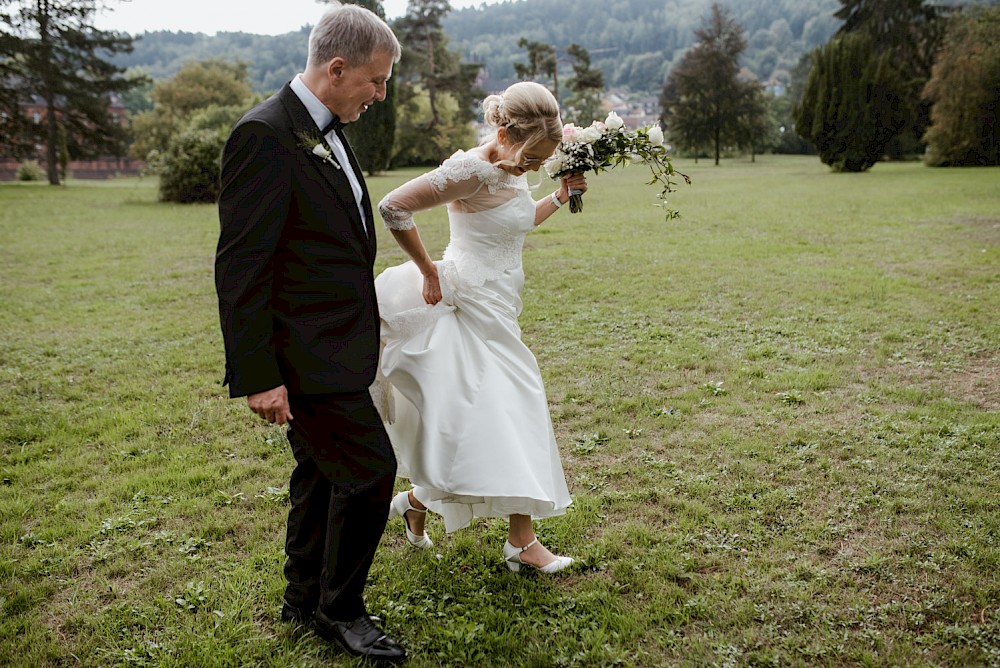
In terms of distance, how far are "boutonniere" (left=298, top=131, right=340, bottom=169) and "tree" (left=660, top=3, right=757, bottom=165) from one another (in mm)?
46640

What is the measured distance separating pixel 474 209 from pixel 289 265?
1.14 metres

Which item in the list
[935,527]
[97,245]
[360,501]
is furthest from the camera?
[97,245]

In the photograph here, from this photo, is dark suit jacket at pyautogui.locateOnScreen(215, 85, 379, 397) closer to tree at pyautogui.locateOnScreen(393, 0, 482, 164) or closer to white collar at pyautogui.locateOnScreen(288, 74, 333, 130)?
white collar at pyautogui.locateOnScreen(288, 74, 333, 130)

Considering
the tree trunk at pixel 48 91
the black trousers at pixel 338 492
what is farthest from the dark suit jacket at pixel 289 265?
the tree trunk at pixel 48 91

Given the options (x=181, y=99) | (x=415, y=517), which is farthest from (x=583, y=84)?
(x=415, y=517)

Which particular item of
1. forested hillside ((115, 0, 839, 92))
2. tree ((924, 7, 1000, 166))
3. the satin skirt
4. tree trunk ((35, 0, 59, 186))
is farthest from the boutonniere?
forested hillside ((115, 0, 839, 92))

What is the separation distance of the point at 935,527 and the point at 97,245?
1526cm

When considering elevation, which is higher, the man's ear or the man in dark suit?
the man's ear

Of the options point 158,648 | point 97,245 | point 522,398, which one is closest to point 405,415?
point 522,398

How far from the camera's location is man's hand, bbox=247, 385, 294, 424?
7.93ft

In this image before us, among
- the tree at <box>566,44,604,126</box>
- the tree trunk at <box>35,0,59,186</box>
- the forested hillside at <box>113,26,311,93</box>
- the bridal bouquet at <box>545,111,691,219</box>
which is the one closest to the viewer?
the bridal bouquet at <box>545,111,691,219</box>

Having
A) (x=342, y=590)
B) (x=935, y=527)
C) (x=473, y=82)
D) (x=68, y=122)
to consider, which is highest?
(x=473, y=82)

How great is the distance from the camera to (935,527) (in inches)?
148

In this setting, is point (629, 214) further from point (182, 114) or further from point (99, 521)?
point (182, 114)
